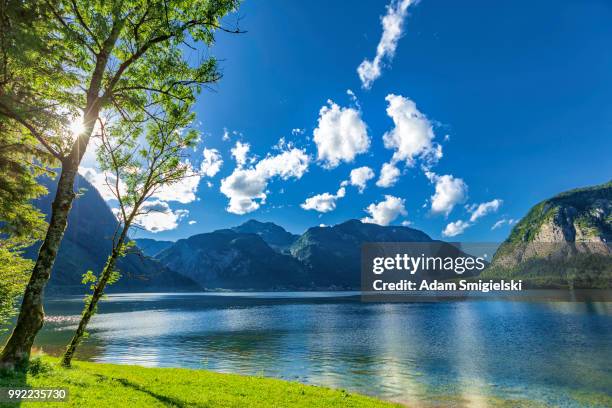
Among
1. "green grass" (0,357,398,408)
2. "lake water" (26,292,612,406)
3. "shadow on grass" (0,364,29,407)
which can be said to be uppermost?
"shadow on grass" (0,364,29,407)

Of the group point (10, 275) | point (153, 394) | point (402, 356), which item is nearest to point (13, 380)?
point (153, 394)

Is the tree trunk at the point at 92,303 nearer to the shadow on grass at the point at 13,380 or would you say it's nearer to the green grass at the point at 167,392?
the green grass at the point at 167,392

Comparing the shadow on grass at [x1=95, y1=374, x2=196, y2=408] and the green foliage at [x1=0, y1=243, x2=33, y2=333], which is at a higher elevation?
the green foliage at [x1=0, y1=243, x2=33, y2=333]

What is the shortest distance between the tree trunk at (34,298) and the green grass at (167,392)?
98 centimetres

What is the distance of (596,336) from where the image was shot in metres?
66.0

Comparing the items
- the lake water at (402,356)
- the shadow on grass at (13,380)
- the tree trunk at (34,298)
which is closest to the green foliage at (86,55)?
the tree trunk at (34,298)

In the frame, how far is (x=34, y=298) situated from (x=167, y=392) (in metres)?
7.75

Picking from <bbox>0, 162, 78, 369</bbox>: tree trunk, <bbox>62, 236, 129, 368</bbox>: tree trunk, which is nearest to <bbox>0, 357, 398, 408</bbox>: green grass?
<bbox>0, 162, 78, 369</bbox>: tree trunk

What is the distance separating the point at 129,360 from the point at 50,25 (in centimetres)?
4018

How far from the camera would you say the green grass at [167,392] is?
567 inches

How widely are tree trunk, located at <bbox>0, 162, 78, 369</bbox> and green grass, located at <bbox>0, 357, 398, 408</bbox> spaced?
3.23 feet

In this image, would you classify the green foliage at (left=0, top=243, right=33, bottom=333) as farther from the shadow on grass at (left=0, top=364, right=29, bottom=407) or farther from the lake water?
the lake water

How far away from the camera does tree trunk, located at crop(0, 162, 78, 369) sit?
49.9 feet

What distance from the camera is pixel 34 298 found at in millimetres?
15477
